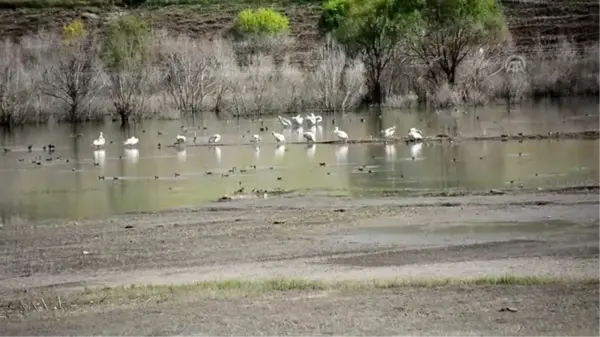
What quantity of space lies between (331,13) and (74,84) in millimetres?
41455

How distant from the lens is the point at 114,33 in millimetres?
85312

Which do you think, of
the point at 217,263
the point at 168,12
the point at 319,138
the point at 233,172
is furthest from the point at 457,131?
the point at 168,12

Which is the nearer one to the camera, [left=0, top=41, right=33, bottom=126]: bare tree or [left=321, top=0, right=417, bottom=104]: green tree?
[left=0, top=41, right=33, bottom=126]: bare tree

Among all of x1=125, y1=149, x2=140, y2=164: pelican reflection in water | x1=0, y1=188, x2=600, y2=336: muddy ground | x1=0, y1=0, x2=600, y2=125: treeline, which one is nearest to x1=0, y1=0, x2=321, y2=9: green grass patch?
x1=0, y1=0, x2=600, y2=125: treeline

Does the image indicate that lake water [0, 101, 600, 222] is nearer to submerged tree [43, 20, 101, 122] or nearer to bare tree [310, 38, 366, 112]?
submerged tree [43, 20, 101, 122]

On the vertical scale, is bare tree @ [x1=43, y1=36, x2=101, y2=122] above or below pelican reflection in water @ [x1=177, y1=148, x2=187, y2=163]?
above

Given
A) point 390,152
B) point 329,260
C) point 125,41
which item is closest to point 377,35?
point 125,41

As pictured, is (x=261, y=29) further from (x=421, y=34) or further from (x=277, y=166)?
(x=277, y=166)

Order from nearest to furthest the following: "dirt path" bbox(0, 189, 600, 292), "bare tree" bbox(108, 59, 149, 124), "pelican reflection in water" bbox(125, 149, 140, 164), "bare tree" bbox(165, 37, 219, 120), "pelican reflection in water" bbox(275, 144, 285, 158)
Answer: "dirt path" bbox(0, 189, 600, 292), "pelican reflection in water" bbox(275, 144, 285, 158), "pelican reflection in water" bbox(125, 149, 140, 164), "bare tree" bbox(108, 59, 149, 124), "bare tree" bbox(165, 37, 219, 120)

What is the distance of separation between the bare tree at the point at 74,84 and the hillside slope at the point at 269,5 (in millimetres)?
27107

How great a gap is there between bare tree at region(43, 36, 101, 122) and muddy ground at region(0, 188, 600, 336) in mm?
38220

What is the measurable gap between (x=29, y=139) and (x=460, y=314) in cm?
3990

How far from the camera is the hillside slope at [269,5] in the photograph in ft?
288

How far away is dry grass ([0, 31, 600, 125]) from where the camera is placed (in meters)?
60.5
